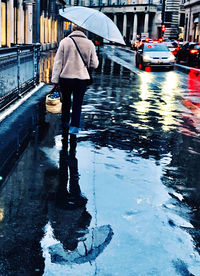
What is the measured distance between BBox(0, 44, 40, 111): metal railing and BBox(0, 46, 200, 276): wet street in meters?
0.82

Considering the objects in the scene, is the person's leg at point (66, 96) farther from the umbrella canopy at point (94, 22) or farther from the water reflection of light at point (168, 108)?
the water reflection of light at point (168, 108)

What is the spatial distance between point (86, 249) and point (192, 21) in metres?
63.9

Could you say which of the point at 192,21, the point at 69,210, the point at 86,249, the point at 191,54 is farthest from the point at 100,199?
the point at 192,21

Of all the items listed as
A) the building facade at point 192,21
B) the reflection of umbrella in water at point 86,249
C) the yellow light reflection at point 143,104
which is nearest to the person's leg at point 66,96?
the yellow light reflection at point 143,104

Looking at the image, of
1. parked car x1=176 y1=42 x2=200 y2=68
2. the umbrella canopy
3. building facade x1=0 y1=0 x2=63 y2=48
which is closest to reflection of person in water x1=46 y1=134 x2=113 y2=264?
the umbrella canopy

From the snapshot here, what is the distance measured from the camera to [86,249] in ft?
11.2

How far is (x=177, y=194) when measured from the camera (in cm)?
485

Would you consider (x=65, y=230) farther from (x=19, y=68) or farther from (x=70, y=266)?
(x=19, y=68)

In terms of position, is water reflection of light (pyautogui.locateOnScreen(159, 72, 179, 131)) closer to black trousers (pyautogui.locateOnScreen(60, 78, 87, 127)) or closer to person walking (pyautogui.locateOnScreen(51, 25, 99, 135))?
black trousers (pyautogui.locateOnScreen(60, 78, 87, 127))

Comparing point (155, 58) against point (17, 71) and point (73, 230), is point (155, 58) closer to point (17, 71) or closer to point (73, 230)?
point (17, 71)

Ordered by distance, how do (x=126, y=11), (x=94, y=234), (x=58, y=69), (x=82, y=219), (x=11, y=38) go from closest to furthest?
1. (x=94, y=234)
2. (x=82, y=219)
3. (x=58, y=69)
4. (x=11, y=38)
5. (x=126, y=11)

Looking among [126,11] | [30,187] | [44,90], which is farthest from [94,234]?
[126,11]

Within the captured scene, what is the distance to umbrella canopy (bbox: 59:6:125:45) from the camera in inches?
295

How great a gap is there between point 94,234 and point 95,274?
0.65 metres
